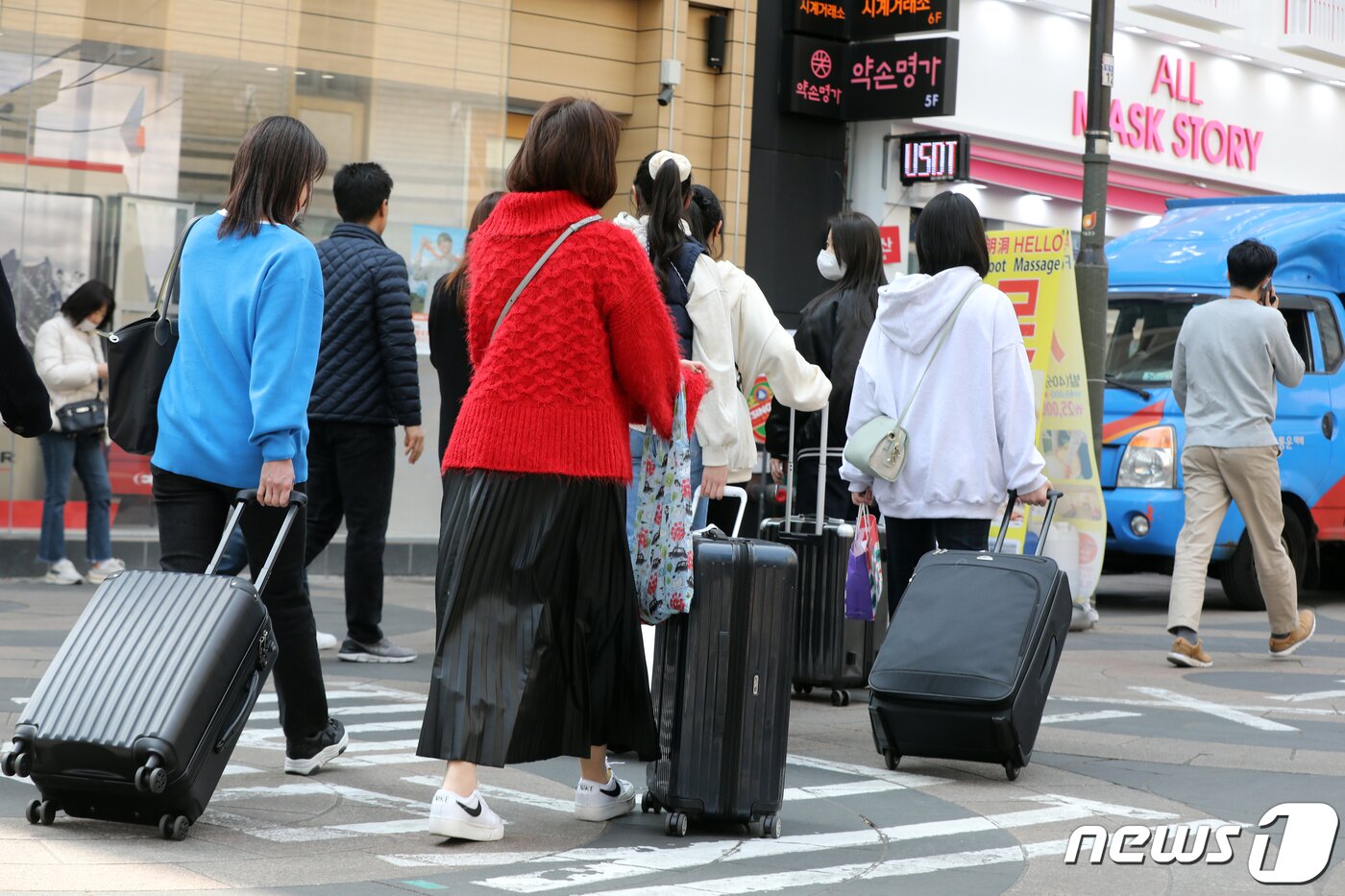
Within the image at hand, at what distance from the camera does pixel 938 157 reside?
57.4 ft

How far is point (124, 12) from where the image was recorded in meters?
12.0

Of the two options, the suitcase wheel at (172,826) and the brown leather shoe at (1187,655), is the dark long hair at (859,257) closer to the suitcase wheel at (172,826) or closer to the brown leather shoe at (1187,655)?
the brown leather shoe at (1187,655)

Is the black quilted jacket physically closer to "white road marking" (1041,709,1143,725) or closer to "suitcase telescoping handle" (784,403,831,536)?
"suitcase telescoping handle" (784,403,831,536)

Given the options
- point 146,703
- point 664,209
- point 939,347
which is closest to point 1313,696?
point 939,347

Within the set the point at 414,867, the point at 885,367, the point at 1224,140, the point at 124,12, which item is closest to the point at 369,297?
the point at 885,367

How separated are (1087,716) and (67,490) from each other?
21.3ft

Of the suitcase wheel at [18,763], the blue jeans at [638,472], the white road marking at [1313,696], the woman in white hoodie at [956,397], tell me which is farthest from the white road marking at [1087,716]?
the suitcase wheel at [18,763]

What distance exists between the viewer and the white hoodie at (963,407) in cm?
644

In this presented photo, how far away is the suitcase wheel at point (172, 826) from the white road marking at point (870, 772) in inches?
91.0

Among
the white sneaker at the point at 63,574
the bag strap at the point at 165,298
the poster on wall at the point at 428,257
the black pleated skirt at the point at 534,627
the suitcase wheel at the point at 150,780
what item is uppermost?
the poster on wall at the point at 428,257

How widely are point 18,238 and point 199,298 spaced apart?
22.5ft

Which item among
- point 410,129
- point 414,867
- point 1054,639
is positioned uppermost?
point 410,129

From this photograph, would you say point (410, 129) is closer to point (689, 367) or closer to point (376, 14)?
point (376, 14)

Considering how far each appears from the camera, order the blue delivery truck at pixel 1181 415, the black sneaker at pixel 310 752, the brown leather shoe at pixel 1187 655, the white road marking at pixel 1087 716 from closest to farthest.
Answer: the black sneaker at pixel 310 752 → the white road marking at pixel 1087 716 → the brown leather shoe at pixel 1187 655 → the blue delivery truck at pixel 1181 415
